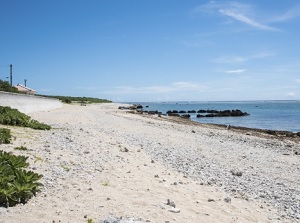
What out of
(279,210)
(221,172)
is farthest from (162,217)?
(221,172)

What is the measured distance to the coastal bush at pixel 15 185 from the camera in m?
6.04

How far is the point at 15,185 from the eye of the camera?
6.23 metres

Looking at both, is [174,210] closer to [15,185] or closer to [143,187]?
[143,187]

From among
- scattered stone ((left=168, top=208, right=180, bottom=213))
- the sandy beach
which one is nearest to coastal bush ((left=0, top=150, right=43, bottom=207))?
the sandy beach

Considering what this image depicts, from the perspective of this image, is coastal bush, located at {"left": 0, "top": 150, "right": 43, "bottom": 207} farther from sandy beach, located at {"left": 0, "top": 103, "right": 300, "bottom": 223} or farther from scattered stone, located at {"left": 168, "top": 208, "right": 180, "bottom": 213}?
scattered stone, located at {"left": 168, "top": 208, "right": 180, "bottom": 213}

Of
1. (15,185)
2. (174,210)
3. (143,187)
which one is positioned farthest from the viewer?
(143,187)

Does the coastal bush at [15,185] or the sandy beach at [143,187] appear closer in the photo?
the coastal bush at [15,185]

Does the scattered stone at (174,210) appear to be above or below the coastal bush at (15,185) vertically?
below

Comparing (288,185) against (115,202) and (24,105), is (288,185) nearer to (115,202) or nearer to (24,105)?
(115,202)

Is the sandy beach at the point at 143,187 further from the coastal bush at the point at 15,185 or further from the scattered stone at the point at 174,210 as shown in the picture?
the coastal bush at the point at 15,185

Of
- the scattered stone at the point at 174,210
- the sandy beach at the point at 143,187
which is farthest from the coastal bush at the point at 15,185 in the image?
the scattered stone at the point at 174,210

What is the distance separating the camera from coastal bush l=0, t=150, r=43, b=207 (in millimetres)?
6039

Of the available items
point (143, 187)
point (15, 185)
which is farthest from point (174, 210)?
point (15, 185)

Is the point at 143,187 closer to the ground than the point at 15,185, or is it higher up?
closer to the ground
